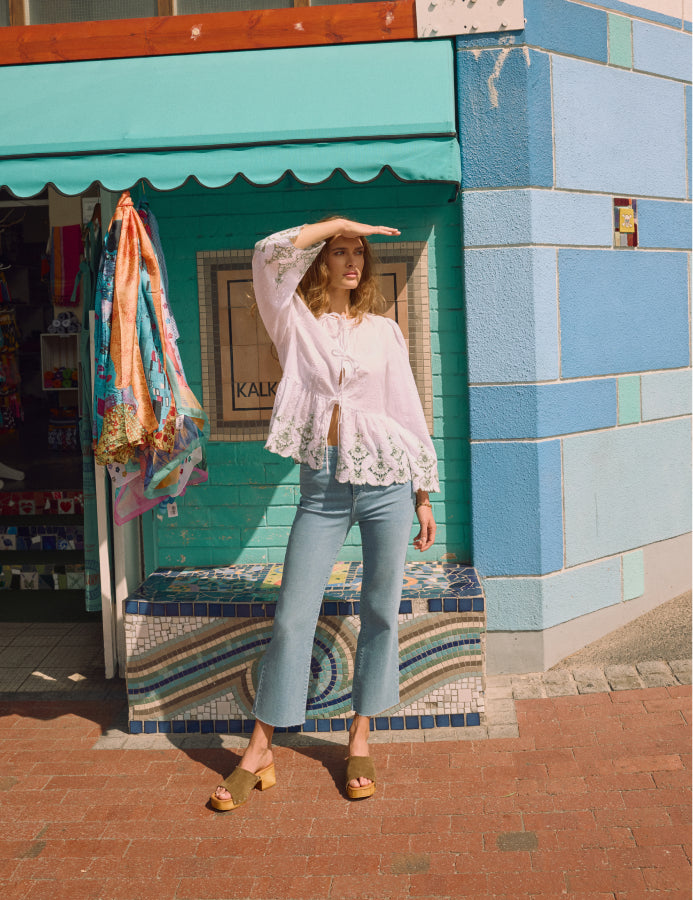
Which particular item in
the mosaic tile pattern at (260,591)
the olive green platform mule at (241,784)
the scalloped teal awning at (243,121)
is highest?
the scalloped teal awning at (243,121)

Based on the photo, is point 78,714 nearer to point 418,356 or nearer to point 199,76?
point 418,356

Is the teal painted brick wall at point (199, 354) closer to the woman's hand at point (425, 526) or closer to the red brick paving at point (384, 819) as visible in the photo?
the woman's hand at point (425, 526)

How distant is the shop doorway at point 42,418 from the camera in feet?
20.3

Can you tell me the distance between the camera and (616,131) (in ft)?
16.4

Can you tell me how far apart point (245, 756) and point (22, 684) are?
1.70m

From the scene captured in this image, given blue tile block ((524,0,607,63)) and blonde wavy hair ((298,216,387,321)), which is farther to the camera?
blue tile block ((524,0,607,63))

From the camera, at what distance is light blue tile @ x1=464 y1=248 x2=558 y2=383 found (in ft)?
15.2

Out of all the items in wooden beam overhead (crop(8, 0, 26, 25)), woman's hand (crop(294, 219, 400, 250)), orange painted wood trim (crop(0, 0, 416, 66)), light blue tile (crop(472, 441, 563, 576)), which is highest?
wooden beam overhead (crop(8, 0, 26, 25))

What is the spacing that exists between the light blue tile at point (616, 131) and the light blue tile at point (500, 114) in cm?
17

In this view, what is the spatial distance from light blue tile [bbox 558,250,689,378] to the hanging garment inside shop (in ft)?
6.43

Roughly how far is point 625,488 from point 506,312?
1.25 m

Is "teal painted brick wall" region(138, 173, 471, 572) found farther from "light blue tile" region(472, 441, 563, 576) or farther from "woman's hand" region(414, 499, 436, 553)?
"woman's hand" region(414, 499, 436, 553)

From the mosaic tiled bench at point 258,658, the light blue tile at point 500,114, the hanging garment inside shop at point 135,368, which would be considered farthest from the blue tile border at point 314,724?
the light blue tile at point 500,114

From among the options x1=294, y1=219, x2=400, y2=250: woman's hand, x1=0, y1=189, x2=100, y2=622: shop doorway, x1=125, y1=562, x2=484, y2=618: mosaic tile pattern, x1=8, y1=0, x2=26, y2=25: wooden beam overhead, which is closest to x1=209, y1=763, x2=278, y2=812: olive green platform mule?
x1=125, y1=562, x2=484, y2=618: mosaic tile pattern
